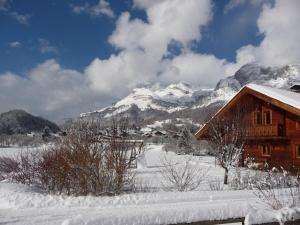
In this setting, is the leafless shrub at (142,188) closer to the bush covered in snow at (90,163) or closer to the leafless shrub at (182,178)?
the bush covered in snow at (90,163)

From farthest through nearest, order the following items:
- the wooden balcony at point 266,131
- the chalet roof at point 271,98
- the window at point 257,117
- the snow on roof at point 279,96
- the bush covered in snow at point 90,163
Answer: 1. the window at point 257,117
2. the wooden balcony at point 266,131
3. the snow on roof at point 279,96
4. the chalet roof at point 271,98
5. the bush covered in snow at point 90,163

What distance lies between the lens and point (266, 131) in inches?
985

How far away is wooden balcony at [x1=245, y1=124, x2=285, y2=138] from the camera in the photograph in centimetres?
2432

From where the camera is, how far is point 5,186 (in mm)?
12047

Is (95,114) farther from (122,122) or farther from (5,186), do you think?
(5,186)

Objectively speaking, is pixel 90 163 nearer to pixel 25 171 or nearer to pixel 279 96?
pixel 25 171

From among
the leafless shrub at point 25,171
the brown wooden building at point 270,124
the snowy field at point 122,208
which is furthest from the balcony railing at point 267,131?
the leafless shrub at point 25,171

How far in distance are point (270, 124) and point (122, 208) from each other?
1881 centimetres

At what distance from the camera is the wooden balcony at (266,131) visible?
24.3m

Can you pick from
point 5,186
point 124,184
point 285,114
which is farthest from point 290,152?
point 5,186

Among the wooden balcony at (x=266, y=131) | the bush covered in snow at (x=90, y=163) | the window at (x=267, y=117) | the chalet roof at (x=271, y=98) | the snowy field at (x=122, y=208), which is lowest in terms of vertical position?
the snowy field at (x=122, y=208)

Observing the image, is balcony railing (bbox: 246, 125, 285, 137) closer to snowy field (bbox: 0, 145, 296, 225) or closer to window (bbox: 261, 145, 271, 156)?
window (bbox: 261, 145, 271, 156)

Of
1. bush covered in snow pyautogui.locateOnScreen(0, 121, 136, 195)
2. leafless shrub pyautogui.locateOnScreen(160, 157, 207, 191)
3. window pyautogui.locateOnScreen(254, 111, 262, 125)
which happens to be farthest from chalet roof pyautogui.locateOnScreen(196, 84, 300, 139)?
bush covered in snow pyautogui.locateOnScreen(0, 121, 136, 195)

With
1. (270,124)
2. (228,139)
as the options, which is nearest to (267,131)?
(270,124)
